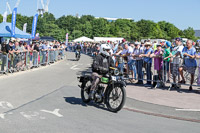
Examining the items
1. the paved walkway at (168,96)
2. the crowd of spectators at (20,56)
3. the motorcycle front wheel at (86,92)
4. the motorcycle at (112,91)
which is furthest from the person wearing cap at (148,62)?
the crowd of spectators at (20,56)

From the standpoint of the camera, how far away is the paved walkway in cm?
837

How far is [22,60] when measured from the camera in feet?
53.1

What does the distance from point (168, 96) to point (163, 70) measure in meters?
1.79

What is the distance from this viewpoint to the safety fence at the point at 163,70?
10523mm

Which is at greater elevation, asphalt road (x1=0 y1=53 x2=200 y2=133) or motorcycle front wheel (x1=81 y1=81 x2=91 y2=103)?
motorcycle front wheel (x1=81 y1=81 x2=91 y2=103)

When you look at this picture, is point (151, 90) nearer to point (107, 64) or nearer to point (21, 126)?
point (107, 64)

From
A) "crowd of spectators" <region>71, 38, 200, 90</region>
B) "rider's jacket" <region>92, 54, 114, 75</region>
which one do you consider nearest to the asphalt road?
"rider's jacket" <region>92, 54, 114, 75</region>

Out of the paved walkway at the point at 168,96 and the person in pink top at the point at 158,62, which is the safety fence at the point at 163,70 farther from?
the paved walkway at the point at 168,96

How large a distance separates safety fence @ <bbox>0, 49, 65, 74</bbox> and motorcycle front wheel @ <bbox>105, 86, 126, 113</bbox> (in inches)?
311

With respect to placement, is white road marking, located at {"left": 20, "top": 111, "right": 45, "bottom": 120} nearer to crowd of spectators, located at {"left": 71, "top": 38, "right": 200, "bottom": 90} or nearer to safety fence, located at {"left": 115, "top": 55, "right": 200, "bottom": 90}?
crowd of spectators, located at {"left": 71, "top": 38, "right": 200, "bottom": 90}

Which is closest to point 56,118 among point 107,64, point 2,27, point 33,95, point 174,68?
point 107,64

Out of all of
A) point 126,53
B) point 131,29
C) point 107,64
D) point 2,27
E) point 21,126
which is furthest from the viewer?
point 131,29

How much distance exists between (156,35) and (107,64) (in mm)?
107995

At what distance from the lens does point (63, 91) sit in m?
10.3
